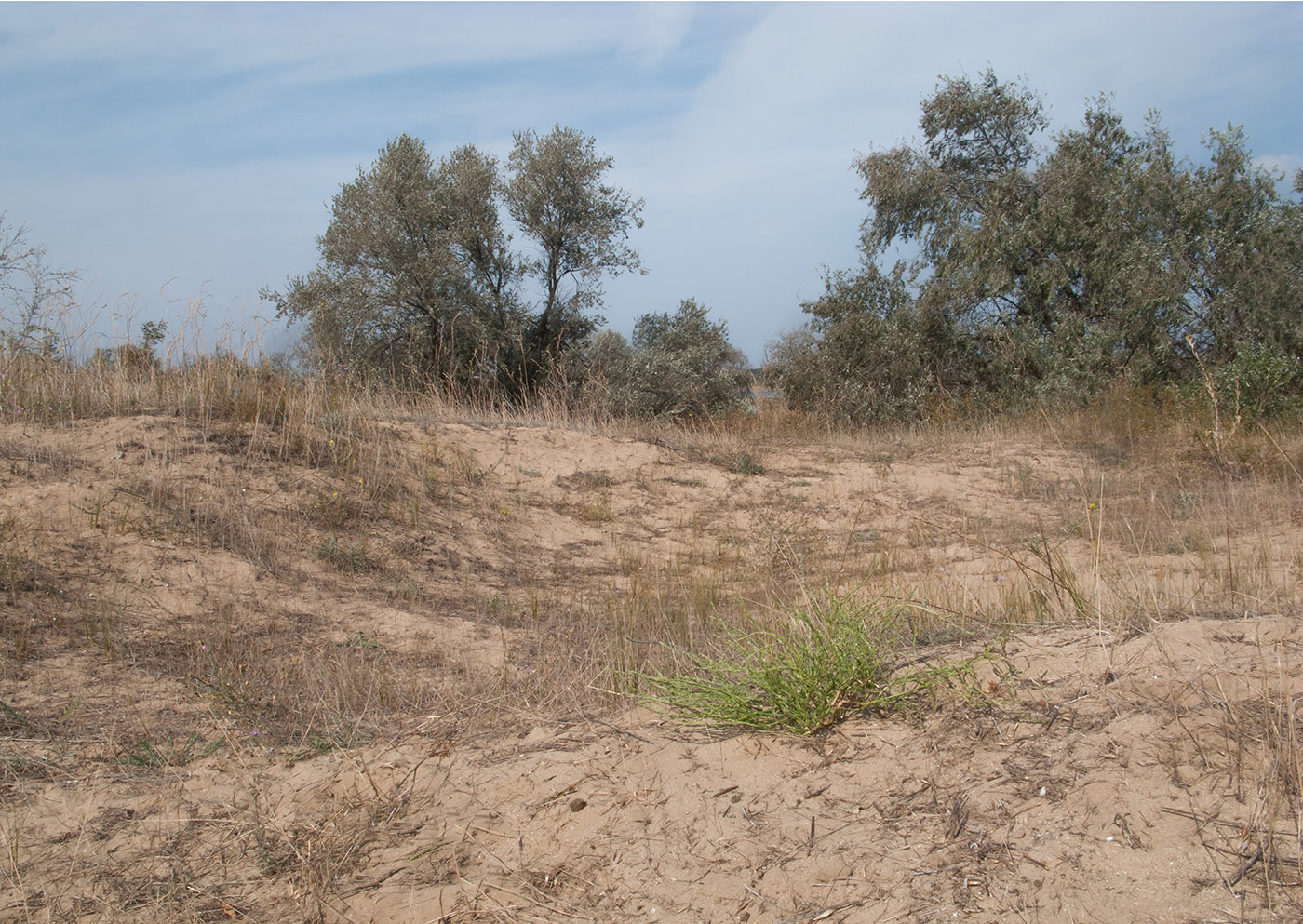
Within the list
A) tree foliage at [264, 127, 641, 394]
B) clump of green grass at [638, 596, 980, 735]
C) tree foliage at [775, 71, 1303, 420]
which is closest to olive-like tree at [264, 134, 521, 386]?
tree foliage at [264, 127, 641, 394]

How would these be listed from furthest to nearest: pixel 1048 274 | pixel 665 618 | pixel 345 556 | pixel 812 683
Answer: pixel 1048 274
pixel 345 556
pixel 665 618
pixel 812 683

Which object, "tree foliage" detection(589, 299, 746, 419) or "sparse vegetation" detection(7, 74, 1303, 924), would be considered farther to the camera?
"tree foliage" detection(589, 299, 746, 419)

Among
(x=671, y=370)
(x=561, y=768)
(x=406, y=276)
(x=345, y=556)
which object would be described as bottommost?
(x=561, y=768)

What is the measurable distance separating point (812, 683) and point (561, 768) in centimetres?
92

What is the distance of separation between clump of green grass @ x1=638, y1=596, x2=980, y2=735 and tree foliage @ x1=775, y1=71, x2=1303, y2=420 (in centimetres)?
1100

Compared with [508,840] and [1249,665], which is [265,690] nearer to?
[508,840]

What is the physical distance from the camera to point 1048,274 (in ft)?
45.5

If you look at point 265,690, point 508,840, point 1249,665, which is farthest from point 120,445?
point 1249,665

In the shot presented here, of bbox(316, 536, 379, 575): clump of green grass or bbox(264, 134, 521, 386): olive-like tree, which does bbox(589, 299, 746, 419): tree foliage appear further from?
bbox(316, 536, 379, 575): clump of green grass

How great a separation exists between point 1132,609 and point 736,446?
735 centimetres


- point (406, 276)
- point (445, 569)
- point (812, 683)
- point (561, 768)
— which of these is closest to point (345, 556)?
point (445, 569)

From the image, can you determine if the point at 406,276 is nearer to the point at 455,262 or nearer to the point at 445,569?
the point at 455,262

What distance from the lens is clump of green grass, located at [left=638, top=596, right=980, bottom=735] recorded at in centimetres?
277

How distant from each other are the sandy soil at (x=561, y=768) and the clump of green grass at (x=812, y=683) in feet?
0.33
